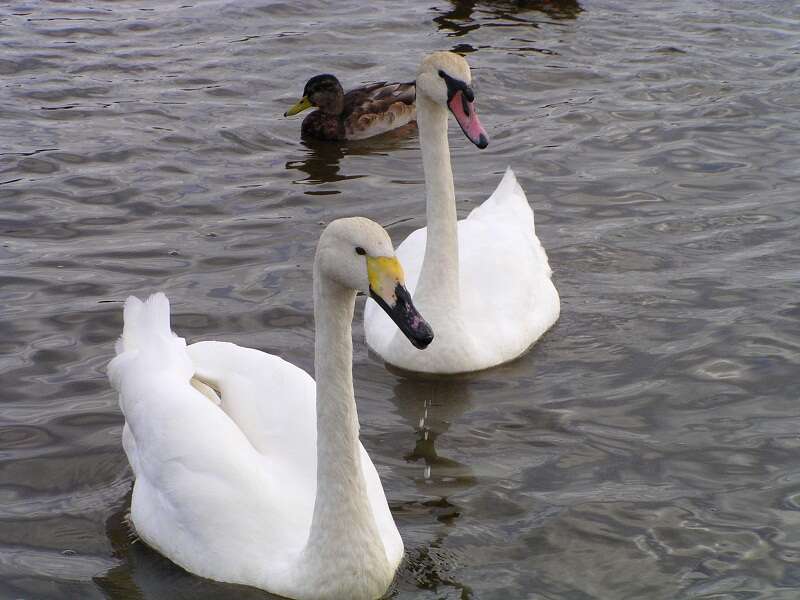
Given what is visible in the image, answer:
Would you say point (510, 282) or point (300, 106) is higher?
point (300, 106)

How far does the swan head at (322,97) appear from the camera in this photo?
1283 centimetres

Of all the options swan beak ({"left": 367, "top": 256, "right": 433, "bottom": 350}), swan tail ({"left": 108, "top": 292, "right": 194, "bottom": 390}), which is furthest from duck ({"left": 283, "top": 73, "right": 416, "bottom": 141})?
swan beak ({"left": 367, "top": 256, "right": 433, "bottom": 350})

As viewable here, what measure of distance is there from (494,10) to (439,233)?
9343 mm

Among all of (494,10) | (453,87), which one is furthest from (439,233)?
(494,10)

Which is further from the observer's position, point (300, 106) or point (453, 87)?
point (300, 106)

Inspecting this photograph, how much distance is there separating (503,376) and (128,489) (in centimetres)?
245

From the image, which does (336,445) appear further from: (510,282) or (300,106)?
(300,106)

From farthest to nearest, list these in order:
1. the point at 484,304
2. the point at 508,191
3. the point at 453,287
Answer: the point at 508,191, the point at 484,304, the point at 453,287

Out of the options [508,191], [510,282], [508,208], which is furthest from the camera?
[508,191]

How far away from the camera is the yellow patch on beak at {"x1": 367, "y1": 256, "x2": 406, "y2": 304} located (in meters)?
5.10

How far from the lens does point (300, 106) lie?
13016 millimetres

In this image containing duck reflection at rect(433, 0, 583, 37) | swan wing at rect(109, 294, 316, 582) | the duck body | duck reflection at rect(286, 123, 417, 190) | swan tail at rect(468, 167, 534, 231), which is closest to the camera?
swan wing at rect(109, 294, 316, 582)

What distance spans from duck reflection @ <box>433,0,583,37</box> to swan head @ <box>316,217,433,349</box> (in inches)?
426

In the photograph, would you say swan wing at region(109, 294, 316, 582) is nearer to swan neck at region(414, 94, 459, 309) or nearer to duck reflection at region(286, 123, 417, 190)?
swan neck at region(414, 94, 459, 309)
